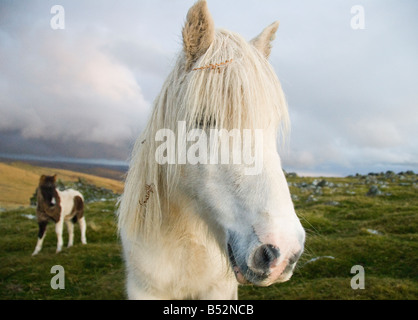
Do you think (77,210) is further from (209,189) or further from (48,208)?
(209,189)

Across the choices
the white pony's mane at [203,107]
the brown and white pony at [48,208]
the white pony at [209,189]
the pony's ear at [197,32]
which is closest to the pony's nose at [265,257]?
the white pony at [209,189]

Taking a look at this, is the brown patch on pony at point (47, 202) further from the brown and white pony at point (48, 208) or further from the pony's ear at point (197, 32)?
the pony's ear at point (197, 32)

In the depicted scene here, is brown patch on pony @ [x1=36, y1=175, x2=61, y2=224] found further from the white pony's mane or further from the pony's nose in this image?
the pony's nose

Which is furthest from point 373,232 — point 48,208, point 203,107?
point 48,208

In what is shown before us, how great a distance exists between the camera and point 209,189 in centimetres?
208

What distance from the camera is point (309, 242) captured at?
30.0 feet

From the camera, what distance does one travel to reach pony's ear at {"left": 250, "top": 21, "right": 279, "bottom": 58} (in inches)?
112

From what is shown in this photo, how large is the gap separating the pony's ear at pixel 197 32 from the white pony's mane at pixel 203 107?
82mm

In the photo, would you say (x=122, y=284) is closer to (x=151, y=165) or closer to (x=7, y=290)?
(x=7, y=290)

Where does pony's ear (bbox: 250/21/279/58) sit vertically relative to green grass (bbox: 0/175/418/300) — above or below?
above

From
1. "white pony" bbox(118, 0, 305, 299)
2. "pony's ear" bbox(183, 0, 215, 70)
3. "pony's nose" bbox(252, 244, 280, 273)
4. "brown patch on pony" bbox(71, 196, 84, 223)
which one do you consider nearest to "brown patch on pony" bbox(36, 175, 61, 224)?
"brown patch on pony" bbox(71, 196, 84, 223)

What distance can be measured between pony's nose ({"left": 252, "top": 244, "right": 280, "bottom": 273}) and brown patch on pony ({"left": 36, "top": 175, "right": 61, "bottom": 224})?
1023 cm

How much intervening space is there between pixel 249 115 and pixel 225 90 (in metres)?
0.28

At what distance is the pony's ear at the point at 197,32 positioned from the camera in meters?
2.20
